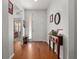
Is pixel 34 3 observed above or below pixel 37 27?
above

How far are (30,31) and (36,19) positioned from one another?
1.19 meters

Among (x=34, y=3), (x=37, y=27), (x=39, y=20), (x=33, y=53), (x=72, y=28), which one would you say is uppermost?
(x=34, y=3)

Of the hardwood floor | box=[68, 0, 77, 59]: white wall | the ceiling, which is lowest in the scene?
the hardwood floor

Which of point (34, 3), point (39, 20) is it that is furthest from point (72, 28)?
point (39, 20)

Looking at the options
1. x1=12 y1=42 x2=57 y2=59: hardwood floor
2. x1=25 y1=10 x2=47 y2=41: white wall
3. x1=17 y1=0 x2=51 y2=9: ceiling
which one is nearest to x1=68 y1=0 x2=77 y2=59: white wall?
x1=12 y1=42 x2=57 y2=59: hardwood floor

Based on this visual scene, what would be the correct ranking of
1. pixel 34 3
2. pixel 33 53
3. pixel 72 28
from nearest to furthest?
1. pixel 72 28
2. pixel 33 53
3. pixel 34 3

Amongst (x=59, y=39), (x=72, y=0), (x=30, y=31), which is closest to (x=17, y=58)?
(x=59, y=39)

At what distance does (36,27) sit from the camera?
10750 millimetres

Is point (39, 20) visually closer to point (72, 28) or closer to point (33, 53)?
point (33, 53)

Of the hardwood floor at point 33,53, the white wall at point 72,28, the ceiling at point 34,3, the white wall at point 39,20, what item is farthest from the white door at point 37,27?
the white wall at point 72,28

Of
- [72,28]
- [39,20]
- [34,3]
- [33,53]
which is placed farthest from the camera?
[39,20]

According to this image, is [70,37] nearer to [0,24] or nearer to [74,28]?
[74,28]

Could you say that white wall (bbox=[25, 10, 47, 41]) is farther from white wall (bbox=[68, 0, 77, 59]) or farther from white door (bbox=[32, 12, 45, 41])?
white wall (bbox=[68, 0, 77, 59])

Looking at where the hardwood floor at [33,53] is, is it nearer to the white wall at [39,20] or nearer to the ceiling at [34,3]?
the ceiling at [34,3]
